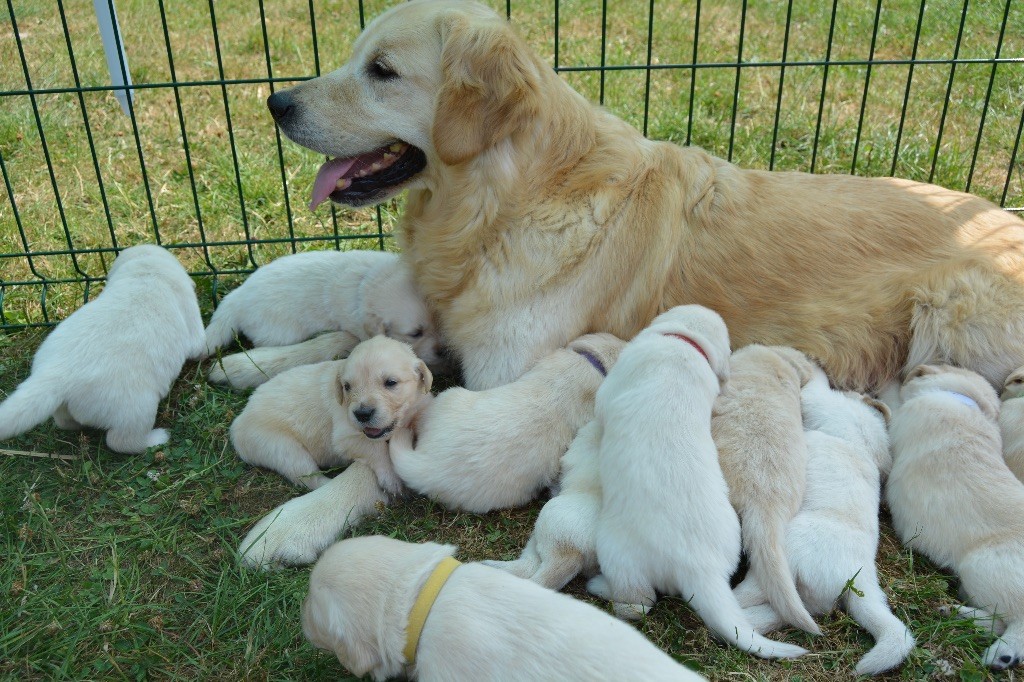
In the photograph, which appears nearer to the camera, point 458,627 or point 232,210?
point 458,627

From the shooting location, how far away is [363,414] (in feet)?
9.17

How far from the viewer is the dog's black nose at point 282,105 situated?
10.8 feet

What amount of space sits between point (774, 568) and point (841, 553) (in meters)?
0.22

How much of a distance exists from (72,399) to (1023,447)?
306cm

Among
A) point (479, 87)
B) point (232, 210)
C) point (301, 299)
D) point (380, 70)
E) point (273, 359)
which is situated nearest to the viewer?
point (479, 87)

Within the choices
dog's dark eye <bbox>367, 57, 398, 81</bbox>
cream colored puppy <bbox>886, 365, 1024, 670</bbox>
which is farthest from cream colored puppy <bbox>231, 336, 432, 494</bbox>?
cream colored puppy <bbox>886, 365, 1024, 670</bbox>

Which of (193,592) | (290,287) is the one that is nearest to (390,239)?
(290,287)

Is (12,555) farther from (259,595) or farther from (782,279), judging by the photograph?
(782,279)

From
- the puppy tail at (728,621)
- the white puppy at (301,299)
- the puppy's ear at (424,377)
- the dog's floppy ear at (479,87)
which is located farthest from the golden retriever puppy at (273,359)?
the puppy tail at (728,621)

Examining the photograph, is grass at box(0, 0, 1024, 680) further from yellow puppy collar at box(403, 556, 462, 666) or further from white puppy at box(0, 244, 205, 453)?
yellow puppy collar at box(403, 556, 462, 666)

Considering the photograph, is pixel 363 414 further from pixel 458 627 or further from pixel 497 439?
pixel 458 627

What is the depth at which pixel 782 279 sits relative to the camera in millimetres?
3299

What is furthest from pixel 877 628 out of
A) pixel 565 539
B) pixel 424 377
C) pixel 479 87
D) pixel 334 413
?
pixel 479 87

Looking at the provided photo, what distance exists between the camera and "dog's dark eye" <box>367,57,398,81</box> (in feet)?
10.4
